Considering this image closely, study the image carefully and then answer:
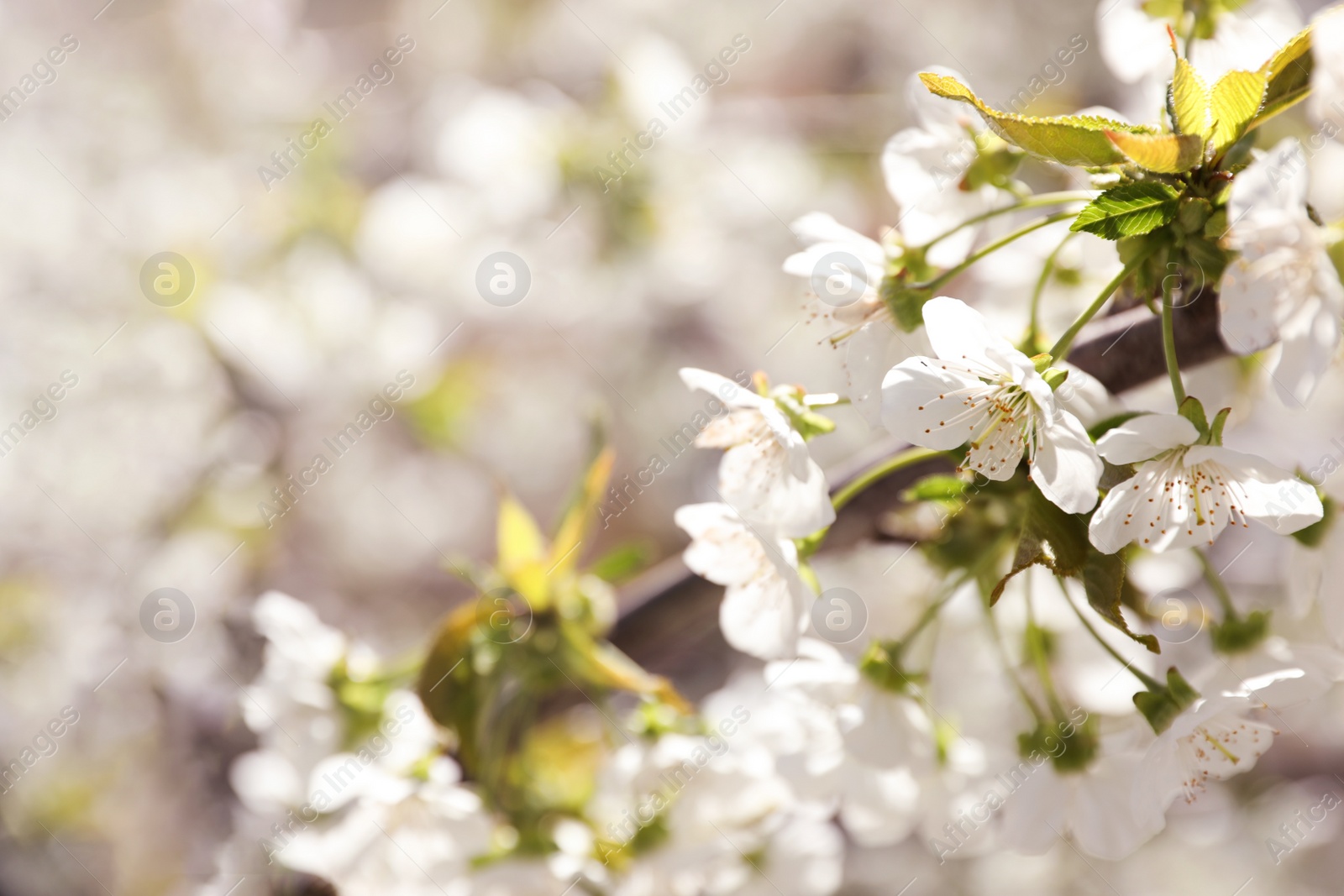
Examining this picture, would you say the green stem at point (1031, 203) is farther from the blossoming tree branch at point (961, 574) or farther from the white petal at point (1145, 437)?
the white petal at point (1145, 437)

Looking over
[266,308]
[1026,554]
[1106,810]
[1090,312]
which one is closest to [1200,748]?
[1106,810]

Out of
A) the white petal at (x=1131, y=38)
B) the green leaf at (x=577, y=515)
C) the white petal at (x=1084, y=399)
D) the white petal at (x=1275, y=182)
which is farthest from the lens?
the green leaf at (x=577, y=515)

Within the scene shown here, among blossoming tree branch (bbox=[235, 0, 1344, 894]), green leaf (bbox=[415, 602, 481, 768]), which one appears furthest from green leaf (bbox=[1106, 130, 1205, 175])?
green leaf (bbox=[415, 602, 481, 768])

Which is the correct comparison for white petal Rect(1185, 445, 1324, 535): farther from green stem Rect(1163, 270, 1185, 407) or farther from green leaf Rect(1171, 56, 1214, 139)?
green leaf Rect(1171, 56, 1214, 139)

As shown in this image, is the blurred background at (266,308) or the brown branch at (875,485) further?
the blurred background at (266,308)

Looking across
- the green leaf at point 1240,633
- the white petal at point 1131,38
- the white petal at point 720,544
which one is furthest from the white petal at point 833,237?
the green leaf at point 1240,633

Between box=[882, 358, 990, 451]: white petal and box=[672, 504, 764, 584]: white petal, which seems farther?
box=[672, 504, 764, 584]: white petal

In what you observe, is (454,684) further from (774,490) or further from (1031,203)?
(1031,203)
